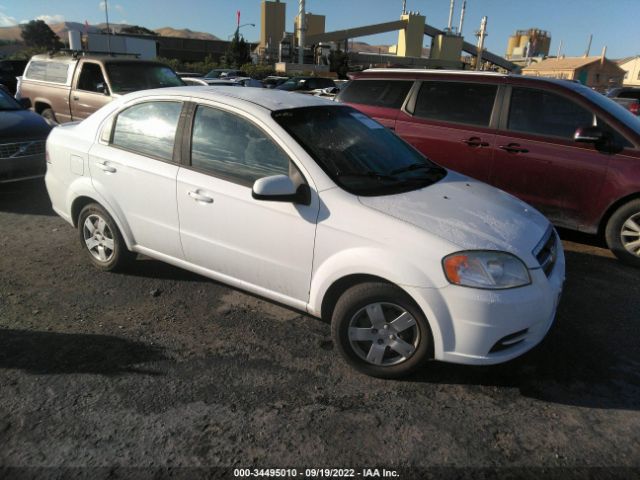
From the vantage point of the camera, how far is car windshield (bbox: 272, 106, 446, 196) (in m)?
3.27

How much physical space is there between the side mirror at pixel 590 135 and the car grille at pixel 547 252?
6.55 feet

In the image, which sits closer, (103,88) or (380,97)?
(380,97)

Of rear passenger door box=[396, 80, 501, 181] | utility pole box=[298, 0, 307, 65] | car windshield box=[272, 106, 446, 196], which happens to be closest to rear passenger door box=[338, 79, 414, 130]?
rear passenger door box=[396, 80, 501, 181]

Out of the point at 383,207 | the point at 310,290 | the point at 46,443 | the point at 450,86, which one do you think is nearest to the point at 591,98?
the point at 450,86

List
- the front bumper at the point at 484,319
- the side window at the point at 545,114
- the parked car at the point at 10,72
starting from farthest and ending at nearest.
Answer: the parked car at the point at 10,72, the side window at the point at 545,114, the front bumper at the point at 484,319

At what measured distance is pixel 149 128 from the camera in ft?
12.7

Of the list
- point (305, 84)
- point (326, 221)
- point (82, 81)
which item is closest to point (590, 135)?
point (326, 221)

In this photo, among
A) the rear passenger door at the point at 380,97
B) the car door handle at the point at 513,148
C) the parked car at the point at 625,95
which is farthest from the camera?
the parked car at the point at 625,95

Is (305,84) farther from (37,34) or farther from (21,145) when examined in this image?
(37,34)

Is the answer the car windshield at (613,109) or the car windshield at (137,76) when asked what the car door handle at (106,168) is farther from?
the car windshield at (137,76)

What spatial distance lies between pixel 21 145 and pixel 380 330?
5915 millimetres

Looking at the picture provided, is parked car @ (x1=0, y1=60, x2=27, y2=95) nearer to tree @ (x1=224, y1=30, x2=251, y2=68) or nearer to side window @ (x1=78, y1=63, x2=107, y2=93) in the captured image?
side window @ (x1=78, y1=63, x2=107, y2=93)

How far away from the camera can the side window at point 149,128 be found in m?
3.76

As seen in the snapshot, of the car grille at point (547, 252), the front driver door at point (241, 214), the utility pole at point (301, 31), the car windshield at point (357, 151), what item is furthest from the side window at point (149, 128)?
the utility pole at point (301, 31)
